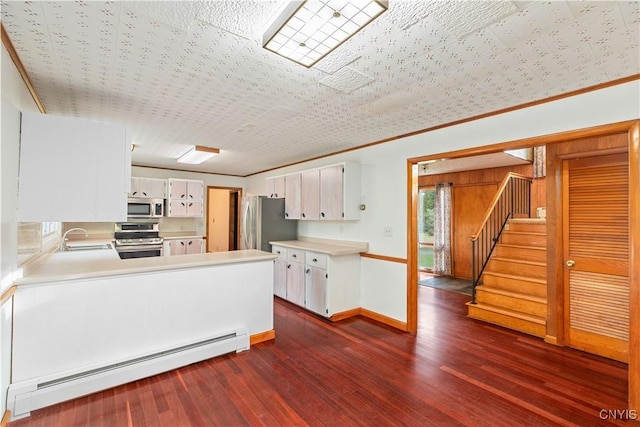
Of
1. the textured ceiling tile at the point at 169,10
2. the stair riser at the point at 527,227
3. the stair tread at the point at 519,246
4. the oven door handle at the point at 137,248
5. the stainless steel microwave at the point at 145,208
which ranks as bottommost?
the oven door handle at the point at 137,248

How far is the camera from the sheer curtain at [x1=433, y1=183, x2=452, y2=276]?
6.70m

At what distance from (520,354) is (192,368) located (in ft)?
10.6

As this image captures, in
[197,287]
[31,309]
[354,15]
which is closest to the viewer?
[354,15]

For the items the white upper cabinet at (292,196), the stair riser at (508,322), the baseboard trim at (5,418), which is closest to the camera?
the baseboard trim at (5,418)

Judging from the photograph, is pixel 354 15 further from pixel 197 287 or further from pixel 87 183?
pixel 197 287

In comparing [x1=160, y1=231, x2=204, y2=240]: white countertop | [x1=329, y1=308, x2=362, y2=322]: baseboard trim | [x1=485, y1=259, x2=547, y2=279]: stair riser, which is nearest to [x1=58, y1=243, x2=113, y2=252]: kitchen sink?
[x1=160, y1=231, x2=204, y2=240]: white countertop

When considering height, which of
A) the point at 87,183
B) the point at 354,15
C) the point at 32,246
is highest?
the point at 354,15

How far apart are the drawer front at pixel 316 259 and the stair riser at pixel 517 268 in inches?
96.9

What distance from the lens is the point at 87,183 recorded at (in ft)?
7.77

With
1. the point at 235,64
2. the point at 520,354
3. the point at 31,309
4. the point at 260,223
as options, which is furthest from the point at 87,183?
the point at 520,354

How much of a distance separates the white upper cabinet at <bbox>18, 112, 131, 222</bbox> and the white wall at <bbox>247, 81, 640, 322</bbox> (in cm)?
292

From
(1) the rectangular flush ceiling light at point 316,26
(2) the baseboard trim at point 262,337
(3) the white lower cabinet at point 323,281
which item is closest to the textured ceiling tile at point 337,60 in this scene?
(1) the rectangular flush ceiling light at point 316,26

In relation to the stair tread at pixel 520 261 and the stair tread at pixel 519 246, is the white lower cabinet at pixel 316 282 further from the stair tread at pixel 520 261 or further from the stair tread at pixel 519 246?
the stair tread at pixel 519 246

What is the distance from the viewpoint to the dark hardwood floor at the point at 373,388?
2051 millimetres
